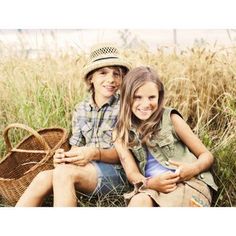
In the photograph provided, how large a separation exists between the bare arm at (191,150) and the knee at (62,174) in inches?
16.1

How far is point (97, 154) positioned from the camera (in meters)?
2.53

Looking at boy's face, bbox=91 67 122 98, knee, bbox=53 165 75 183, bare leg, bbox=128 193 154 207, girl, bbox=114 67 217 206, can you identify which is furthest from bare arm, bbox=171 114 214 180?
knee, bbox=53 165 75 183

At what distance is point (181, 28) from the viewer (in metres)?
2.58

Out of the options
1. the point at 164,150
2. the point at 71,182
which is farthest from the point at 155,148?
the point at 71,182

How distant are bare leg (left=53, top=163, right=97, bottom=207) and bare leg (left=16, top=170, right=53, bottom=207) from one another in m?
0.03

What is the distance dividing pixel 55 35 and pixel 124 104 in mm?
408

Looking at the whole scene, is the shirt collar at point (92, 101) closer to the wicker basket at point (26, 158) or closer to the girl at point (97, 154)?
the girl at point (97, 154)

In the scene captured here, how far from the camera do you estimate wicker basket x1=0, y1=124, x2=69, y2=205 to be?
2.53m

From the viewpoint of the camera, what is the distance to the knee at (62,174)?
2514mm

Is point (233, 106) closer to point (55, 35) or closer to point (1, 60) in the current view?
point (55, 35)

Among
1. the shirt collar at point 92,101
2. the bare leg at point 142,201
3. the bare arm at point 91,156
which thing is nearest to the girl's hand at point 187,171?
the bare leg at point 142,201

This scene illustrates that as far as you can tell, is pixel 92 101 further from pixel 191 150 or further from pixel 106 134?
pixel 191 150

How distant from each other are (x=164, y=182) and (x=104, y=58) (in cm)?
55
